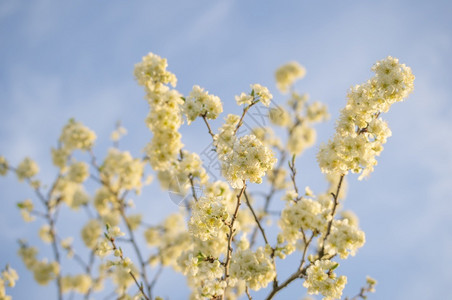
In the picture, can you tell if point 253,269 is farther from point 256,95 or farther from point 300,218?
point 256,95

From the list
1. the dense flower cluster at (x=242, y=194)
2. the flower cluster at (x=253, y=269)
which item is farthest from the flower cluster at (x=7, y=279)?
the flower cluster at (x=253, y=269)

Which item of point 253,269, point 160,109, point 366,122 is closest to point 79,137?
point 160,109

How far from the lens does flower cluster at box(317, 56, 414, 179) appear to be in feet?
12.8

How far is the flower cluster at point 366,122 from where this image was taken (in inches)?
153

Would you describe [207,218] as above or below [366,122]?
below

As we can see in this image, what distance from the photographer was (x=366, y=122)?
4039mm

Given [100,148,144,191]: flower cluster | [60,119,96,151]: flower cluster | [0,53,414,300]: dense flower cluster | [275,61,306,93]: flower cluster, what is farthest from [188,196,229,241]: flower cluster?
[275,61,306,93]: flower cluster

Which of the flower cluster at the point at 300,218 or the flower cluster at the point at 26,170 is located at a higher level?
the flower cluster at the point at 26,170

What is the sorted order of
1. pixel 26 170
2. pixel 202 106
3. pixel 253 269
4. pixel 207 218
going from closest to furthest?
pixel 207 218 < pixel 253 269 < pixel 202 106 < pixel 26 170

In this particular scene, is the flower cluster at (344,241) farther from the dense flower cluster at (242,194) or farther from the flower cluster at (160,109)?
the flower cluster at (160,109)

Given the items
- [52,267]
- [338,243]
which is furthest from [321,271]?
[52,267]

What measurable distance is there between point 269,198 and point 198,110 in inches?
139

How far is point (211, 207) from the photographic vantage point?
3602 millimetres

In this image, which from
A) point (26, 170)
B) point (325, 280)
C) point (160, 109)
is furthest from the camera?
point (26, 170)
